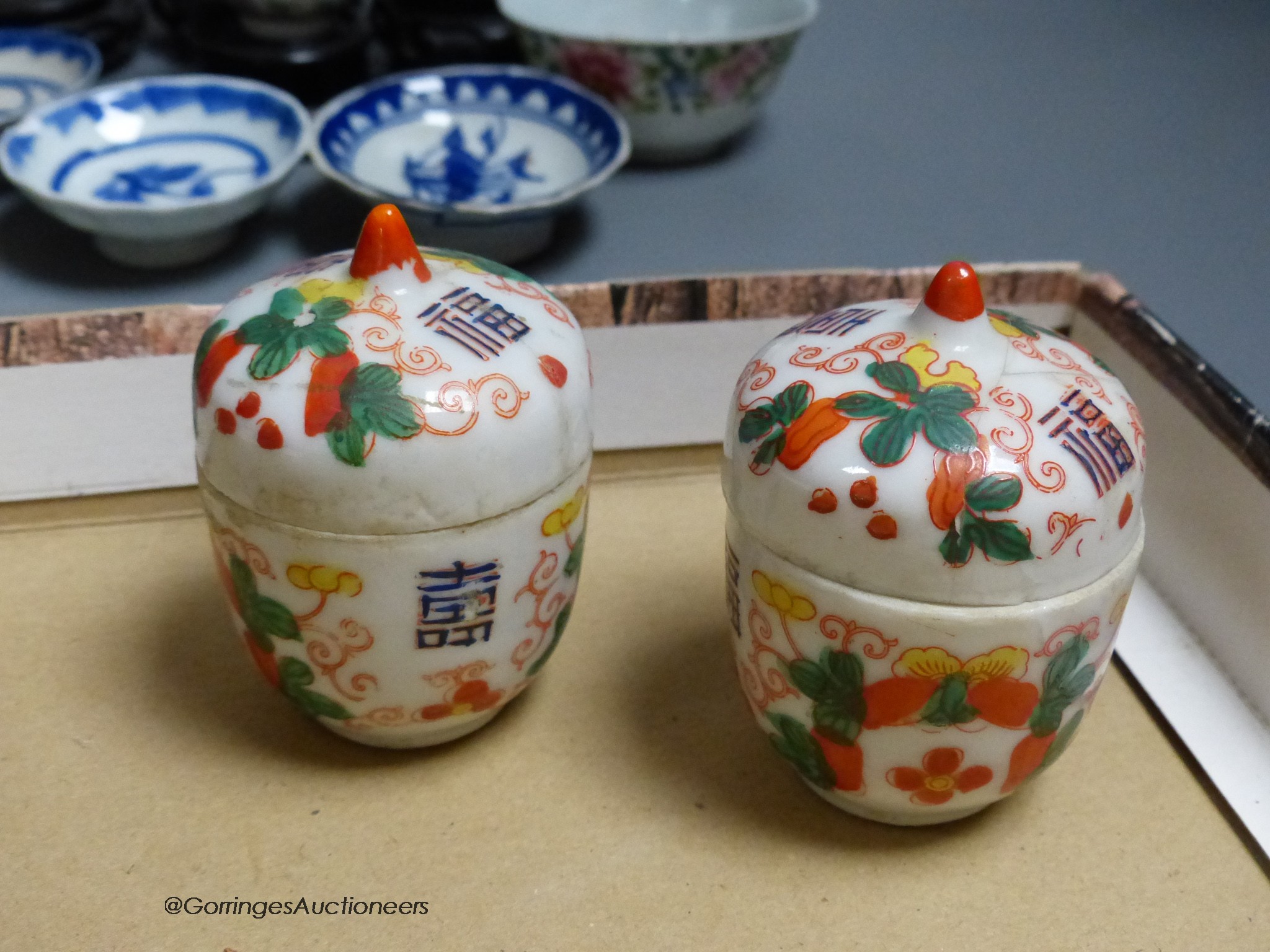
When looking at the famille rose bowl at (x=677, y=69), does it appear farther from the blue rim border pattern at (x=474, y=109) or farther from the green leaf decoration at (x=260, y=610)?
the green leaf decoration at (x=260, y=610)

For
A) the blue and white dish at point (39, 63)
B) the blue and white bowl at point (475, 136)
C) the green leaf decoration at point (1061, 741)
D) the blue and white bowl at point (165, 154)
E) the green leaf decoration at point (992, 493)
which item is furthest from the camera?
the blue and white dish at point (39, 63)

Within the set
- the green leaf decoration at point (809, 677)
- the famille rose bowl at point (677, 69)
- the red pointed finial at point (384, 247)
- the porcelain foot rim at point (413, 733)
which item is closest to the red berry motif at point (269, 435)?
the red pointed finial at point (384, 247)

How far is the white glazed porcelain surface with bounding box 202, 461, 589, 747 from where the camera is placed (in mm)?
698

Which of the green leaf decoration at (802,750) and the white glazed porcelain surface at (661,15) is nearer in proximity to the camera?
the green leaf decoration at (802,750)

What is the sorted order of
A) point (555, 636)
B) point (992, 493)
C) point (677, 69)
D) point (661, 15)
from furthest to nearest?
1. point (661, 15)
2. point (677, 69)
3. point (555, 636)
4. point (992, 493)

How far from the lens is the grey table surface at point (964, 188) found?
117 cm

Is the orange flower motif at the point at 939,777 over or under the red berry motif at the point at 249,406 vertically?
under

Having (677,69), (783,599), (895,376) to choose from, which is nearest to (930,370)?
(895,376)

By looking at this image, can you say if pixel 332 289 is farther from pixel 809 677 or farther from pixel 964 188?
pixel 964 188

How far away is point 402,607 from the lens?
714 mm

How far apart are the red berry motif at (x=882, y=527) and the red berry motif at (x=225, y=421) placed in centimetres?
37

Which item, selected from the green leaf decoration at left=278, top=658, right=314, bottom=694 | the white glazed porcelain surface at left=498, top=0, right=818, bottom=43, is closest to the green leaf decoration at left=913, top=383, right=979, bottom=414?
the green leaf decoration at left=278, top=658, right=314, bottom=694

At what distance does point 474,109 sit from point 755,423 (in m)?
0.82

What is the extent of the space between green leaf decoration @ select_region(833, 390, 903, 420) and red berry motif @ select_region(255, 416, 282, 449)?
317 mm
